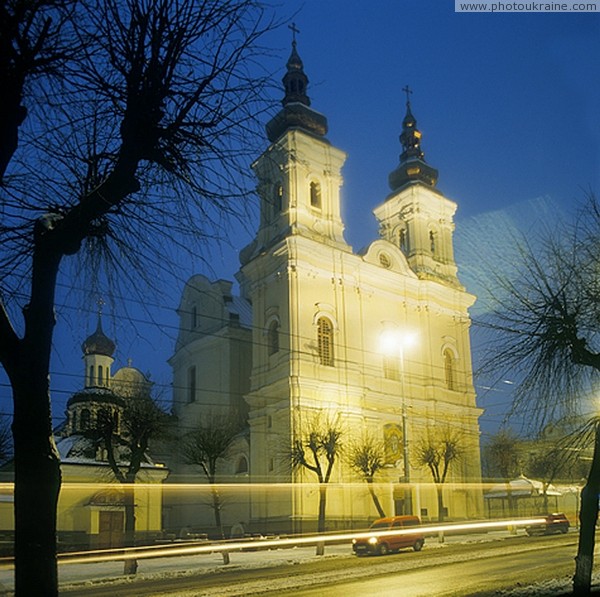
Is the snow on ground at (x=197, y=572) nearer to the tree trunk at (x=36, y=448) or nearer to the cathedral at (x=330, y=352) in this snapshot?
the tree trunk at (x=36, y=448)

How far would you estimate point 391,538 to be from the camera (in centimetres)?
2331

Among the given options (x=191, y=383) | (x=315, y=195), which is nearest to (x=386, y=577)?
(x=315, y=195)

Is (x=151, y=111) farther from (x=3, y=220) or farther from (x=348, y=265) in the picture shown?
(x=348, y=265)

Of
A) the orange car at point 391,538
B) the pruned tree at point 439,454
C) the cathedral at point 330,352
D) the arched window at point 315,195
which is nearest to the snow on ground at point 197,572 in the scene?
the orange car at point 391,538

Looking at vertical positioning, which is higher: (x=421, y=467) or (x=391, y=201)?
(x=391, y=201)

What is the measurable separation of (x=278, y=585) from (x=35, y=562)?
35.4 feet

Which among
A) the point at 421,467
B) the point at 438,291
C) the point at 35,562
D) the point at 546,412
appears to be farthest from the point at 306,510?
the point at 35,562

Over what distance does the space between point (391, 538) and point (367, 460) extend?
1038 centimetres

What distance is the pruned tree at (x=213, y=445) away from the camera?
3525 centimetres

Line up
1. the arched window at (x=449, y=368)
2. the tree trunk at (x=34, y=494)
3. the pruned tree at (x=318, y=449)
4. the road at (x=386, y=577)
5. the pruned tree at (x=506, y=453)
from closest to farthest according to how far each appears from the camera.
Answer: the tree trunk at (x=34, y=494) < the road at (x=386, y=577) < the pruned tree at (x=318, y=449) < the arched window at (x=449, y=368) < the pruned tree at (x=506, y=453)

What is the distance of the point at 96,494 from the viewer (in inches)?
1289

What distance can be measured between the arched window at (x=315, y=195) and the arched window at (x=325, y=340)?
6.49 m

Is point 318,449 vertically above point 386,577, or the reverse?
point 318,449

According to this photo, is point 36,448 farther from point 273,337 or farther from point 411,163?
point 411,163
